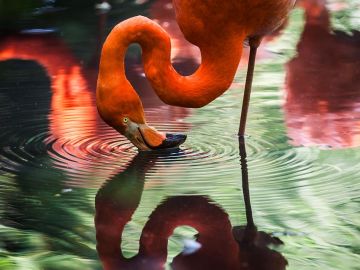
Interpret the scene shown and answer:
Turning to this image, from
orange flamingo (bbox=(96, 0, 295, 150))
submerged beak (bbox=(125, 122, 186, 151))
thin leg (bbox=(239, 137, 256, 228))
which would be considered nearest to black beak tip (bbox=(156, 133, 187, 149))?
submerged beak (bbox=(125, 122, 186, 151))

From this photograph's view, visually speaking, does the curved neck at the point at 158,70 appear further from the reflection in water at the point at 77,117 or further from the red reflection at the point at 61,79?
the red reflection at the point at 61,79

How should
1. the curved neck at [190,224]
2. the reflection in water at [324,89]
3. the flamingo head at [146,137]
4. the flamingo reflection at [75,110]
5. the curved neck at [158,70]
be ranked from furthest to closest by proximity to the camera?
the reflection in water at [324,89], the flamingo reflection at [75,110], the flamingo head at [146,137], the curved neck at [158,70], the curved neck at [190,224]

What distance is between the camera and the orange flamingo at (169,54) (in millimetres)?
4152

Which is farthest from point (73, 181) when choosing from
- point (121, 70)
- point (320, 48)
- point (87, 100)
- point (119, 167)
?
point (320, 48)

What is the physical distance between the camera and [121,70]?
416cm

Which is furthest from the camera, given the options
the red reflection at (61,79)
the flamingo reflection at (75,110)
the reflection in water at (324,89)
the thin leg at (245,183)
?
the red reflection at (61,79)

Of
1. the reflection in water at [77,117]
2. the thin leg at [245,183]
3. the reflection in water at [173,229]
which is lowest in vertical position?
the reflection in water at [173,229]

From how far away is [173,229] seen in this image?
144 inches

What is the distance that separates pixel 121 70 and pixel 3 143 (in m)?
0.92

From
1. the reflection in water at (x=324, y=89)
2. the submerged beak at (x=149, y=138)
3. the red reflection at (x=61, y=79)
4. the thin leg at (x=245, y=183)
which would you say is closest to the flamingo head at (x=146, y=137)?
the submerged beak at (x=149, y=138)

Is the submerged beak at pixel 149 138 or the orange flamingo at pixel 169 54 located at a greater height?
the orange flamingo at pixel 169 54

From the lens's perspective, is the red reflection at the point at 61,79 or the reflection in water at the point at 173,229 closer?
the reflection in water at the point at 173,229

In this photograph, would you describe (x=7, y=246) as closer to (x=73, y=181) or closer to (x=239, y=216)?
(x=73, y=181)

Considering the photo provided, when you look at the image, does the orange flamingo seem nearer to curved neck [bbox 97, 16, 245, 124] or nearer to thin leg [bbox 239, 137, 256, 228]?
curved neck [bbox 97, 16, 245, 124]
